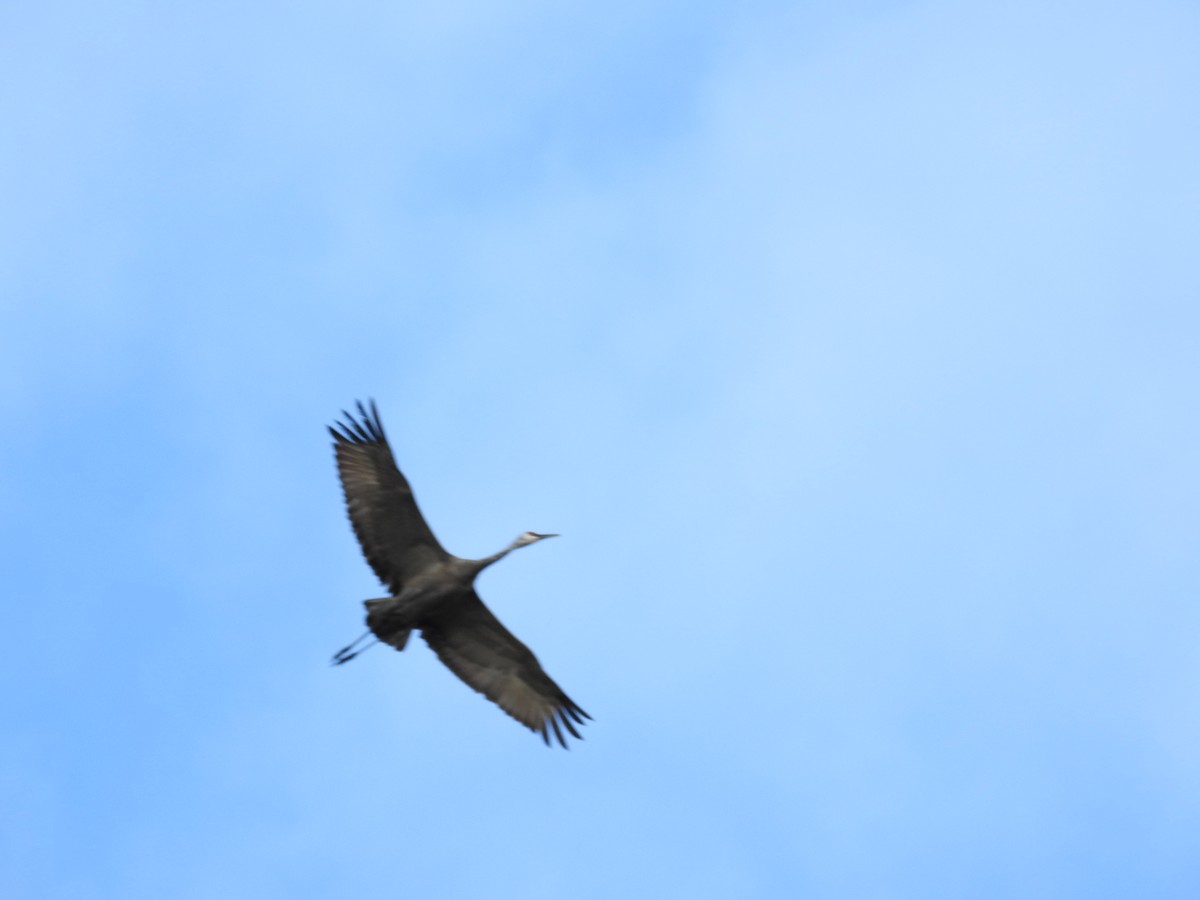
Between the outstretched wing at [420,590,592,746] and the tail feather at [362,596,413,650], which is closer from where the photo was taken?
Result: the tail feather at [362,596,413,650]

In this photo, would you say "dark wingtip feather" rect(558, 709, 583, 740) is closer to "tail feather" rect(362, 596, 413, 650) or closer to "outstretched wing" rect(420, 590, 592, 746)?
"outstretched wing" rect(420, 590, 592, 746)

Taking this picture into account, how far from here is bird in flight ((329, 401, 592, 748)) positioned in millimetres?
23672

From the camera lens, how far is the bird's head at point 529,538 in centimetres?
2520

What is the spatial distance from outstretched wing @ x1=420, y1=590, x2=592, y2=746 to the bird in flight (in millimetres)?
16

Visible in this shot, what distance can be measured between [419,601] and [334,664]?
1.97 metres

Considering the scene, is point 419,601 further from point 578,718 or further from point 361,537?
point 578,718

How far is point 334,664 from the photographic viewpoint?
24312 mm

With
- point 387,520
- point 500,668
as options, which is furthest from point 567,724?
point 387,520

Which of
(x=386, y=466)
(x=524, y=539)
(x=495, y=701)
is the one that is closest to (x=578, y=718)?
(x=495, y=701)

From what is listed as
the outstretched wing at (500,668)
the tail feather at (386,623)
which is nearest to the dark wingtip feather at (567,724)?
the outstretched wing at (500,668)

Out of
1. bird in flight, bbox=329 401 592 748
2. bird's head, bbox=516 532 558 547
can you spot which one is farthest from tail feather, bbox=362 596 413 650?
bird's head, bbox=516 532 558 547

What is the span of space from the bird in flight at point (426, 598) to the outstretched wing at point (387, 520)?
16 mm

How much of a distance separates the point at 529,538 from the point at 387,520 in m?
2.64

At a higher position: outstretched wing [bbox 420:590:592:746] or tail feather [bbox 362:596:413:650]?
outstretched wing [bbox 420:590:592:746]
